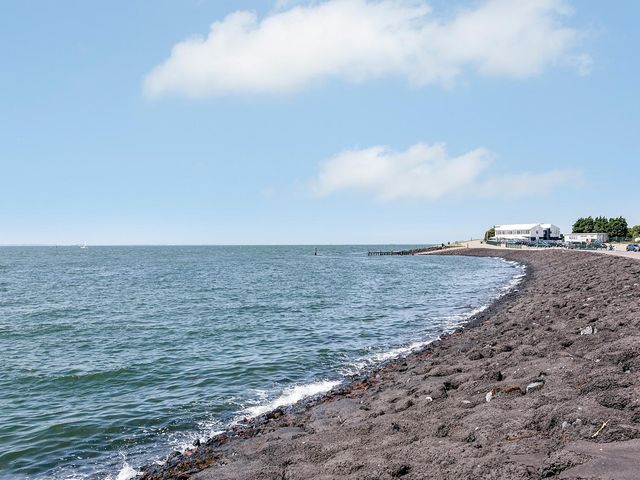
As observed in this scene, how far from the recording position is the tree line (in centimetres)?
13288

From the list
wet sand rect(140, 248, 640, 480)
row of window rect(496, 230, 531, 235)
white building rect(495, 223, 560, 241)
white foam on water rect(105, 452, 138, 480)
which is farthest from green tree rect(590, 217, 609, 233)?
white foam on water rect(105, 452, 138, 480)

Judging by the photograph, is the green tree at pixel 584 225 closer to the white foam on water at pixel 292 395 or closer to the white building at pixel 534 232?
the white building at pixel 534 232

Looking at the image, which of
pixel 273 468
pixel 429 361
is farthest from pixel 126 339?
pixel 273 468

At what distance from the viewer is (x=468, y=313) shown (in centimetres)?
3041

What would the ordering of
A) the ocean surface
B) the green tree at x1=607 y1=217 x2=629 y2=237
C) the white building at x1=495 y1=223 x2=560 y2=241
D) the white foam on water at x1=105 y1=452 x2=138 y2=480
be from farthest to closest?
1. the white building at x1=495 y1=223 x2=560 y2=241
2. the green tree at x1=607 y1=217 x2=629 y2=237
3. the ocean surface
4. the white foam on water at x1=105 y1=452 x2=138 y2=480

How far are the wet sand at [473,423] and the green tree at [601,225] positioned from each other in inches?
5609

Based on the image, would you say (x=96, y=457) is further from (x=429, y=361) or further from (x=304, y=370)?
(x=429, y=361)

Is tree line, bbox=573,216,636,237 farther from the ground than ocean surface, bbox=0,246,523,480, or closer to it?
farther from the ground

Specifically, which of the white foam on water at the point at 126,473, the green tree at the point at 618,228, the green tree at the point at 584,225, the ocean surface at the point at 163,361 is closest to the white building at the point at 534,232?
the green tree at the point at 584,225

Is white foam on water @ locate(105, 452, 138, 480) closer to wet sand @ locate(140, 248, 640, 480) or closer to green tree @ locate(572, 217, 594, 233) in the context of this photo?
wet sand @ locate(140, 248, 640, 480)

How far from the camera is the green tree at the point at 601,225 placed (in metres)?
138

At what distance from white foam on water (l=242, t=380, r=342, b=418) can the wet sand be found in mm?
738

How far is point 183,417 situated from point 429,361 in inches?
340

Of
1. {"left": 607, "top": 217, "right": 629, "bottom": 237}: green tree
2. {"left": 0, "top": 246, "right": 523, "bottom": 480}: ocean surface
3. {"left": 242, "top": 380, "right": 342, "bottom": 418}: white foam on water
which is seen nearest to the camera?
{"left": 0, "top": 246, "right": 523, "bottom": 480}: ocean surface
